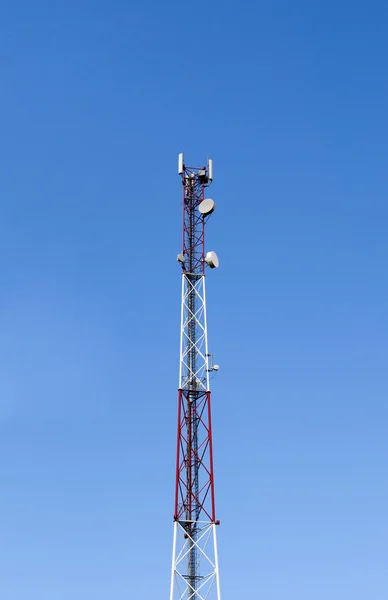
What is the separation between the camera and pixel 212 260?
68.4 m

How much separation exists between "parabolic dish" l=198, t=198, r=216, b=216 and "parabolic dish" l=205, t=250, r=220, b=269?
10.2 ft

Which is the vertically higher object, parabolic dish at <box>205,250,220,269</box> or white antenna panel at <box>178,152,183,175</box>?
white antenna panel at <box>178,152,183,175</box>

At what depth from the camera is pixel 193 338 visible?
6706cm

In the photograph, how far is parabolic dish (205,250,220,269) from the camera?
6844cm

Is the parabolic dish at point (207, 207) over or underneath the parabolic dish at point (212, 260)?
over

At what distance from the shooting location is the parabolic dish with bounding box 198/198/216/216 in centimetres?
6938

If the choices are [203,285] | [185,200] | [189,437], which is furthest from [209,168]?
[189,437]

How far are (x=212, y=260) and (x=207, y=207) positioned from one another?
13.7ft

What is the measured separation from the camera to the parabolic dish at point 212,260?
68.4 m

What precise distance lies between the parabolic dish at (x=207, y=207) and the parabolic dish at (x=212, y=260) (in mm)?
3117

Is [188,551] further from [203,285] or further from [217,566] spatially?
[203,285]

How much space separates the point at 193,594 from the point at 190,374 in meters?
14.8

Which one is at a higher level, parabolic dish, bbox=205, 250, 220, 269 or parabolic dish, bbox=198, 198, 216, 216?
parabolic dish, bbox=198, 198, 216, 216

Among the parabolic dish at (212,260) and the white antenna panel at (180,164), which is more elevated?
the white antenna panel at (180,164)
